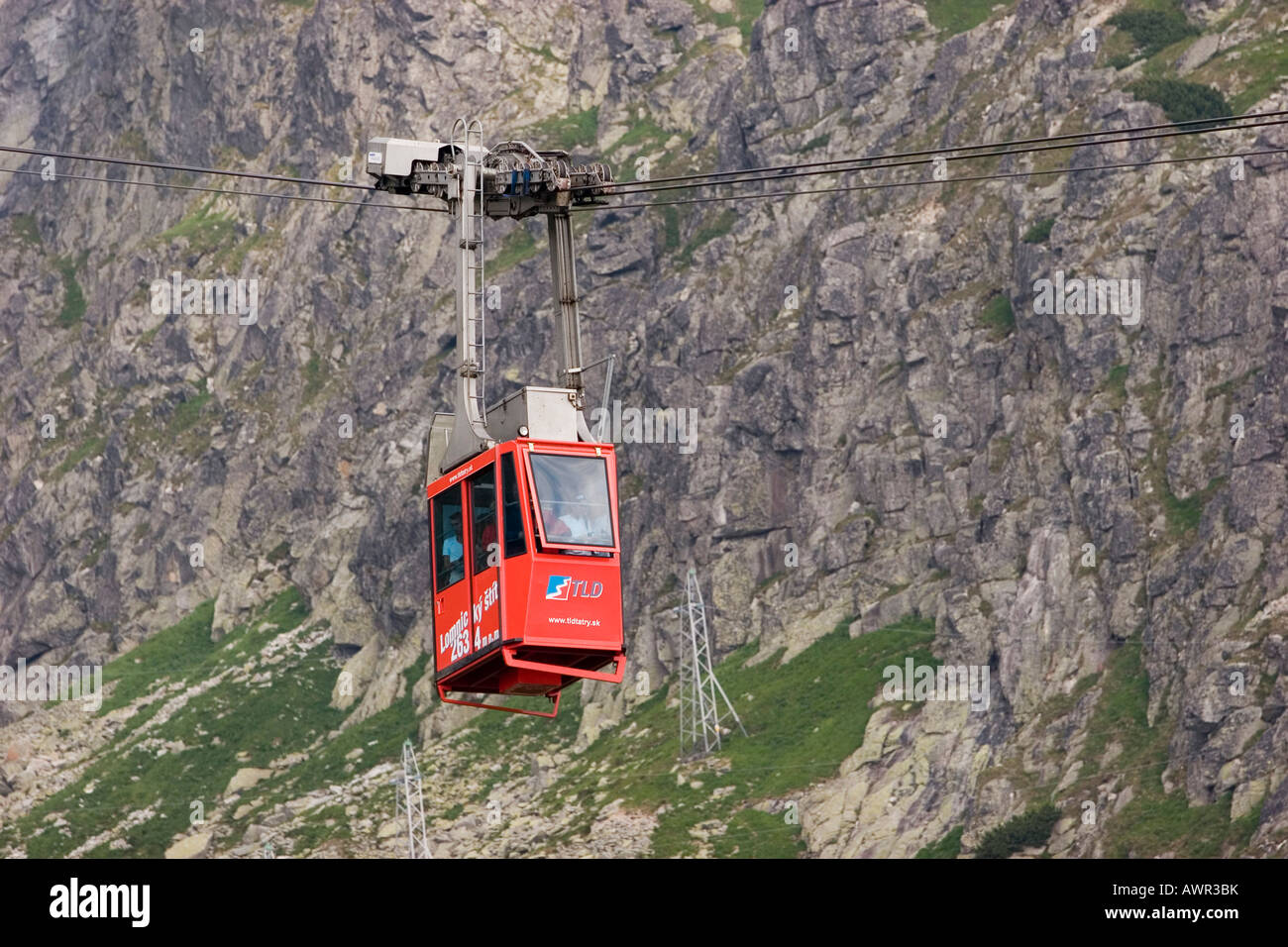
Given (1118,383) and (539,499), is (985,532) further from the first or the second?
(539,499)

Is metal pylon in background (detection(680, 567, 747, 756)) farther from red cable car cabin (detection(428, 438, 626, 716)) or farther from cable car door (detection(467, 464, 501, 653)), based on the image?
cable car door (detection(467, 464, 501, 653))

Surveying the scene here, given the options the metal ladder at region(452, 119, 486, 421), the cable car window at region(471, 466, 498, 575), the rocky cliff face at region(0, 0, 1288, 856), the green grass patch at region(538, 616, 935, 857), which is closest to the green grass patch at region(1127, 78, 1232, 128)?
the rocky cliff face at region(0, 0, 1288, 856)

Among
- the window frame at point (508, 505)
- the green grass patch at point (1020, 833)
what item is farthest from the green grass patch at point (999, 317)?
the window frame at point (508, 505)

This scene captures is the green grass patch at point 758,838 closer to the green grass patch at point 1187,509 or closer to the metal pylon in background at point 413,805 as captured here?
the metal pylon in background at point 413,805

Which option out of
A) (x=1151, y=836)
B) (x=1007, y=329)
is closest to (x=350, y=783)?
(x=1007, y=329)

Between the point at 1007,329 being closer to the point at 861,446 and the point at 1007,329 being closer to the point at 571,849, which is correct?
the point at 861,446

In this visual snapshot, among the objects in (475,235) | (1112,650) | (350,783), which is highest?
(475,235)
